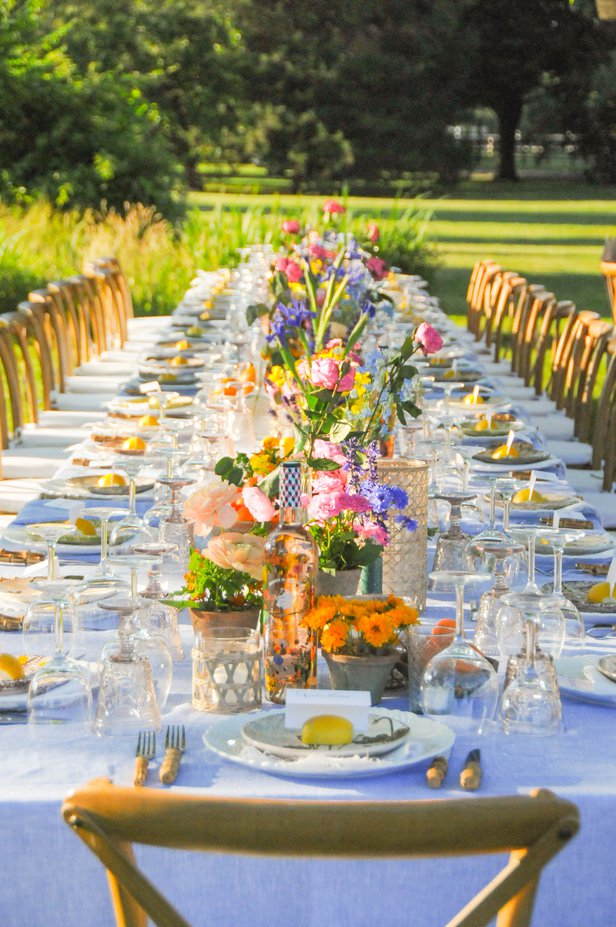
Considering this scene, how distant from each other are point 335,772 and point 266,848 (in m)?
0.65

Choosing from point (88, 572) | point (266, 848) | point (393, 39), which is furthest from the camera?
point (393, 39)

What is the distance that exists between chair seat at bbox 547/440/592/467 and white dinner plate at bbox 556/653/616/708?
3.72 m

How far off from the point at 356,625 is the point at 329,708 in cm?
26

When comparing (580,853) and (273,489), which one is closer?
(580,853)

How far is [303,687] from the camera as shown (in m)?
2.68

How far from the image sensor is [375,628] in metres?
2.61

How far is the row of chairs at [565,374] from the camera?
6637 millimetres

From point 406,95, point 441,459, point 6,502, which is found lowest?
point 6,502

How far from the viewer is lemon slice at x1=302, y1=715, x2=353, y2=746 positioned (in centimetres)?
237

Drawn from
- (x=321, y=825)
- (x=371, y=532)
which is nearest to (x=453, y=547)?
(x=371, y=532)

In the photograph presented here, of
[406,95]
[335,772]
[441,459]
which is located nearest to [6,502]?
[441,459]

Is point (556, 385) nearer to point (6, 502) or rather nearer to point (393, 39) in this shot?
point (6, 502)

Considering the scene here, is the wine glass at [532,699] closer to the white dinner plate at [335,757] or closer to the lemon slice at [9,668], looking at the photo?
the white dinner plate at [335,757]

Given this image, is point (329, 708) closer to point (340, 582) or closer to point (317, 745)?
point (317, 745)
